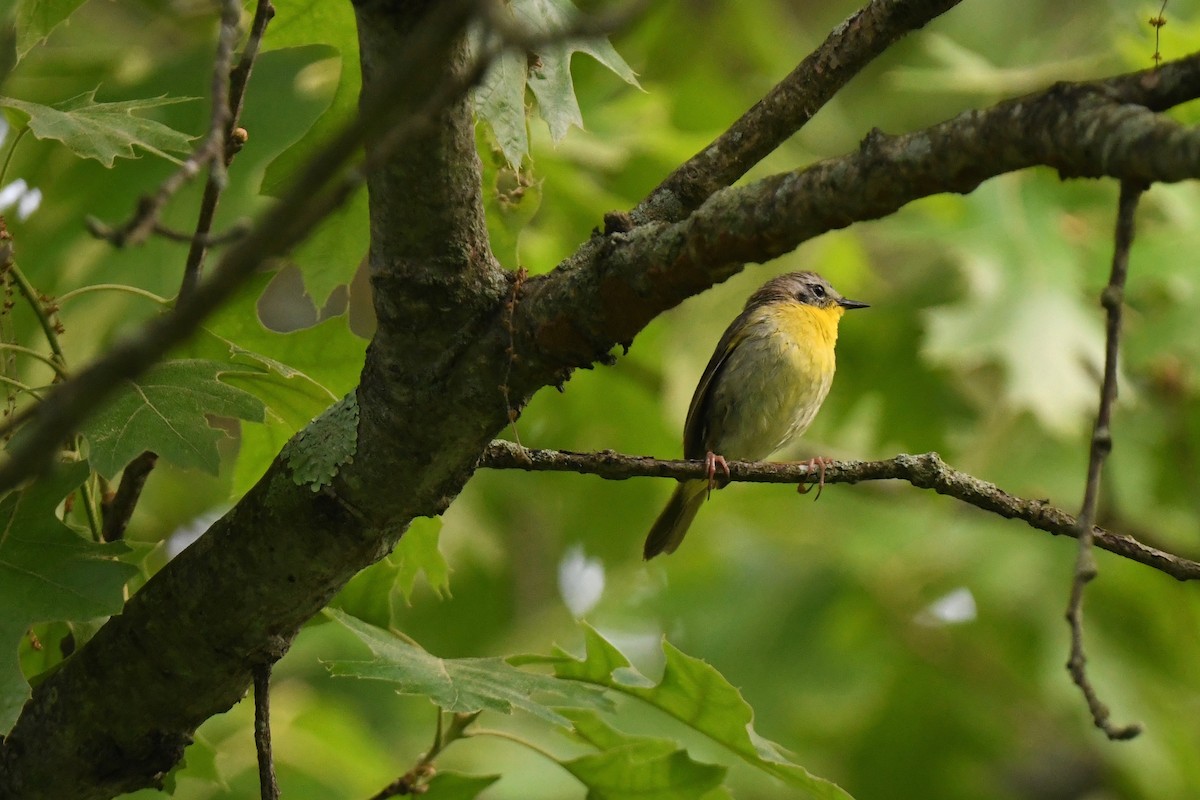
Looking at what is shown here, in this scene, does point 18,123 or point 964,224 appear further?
point 964,224

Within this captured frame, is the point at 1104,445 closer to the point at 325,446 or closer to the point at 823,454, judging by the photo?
the point at 325,446

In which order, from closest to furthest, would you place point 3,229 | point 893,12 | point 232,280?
point 232,280 < point 893,12 < point 3,229

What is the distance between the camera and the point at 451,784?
3.25 m

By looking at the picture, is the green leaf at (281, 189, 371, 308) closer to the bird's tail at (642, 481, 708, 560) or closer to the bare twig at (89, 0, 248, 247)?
the bare twig at (89, 0, 248, 247)

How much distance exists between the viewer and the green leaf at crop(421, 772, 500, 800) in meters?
3.24

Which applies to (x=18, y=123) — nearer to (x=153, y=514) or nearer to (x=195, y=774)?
(x=195, y=774)

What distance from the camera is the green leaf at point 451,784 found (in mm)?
3240

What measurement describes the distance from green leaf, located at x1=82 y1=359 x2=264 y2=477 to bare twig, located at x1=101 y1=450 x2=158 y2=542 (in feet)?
1.53

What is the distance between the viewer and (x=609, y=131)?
6.36 metres

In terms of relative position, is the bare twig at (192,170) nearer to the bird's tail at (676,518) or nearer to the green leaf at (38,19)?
the green leaf at (38,19)

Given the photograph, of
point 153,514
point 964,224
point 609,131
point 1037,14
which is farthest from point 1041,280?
point 1037,14

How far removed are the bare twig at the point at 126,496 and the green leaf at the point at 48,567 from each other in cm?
37

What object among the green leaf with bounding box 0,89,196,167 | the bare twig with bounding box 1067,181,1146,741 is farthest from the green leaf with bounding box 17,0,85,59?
the bare twig with bounding box 1067,181,1146,741

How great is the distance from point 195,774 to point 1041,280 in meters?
4.36
